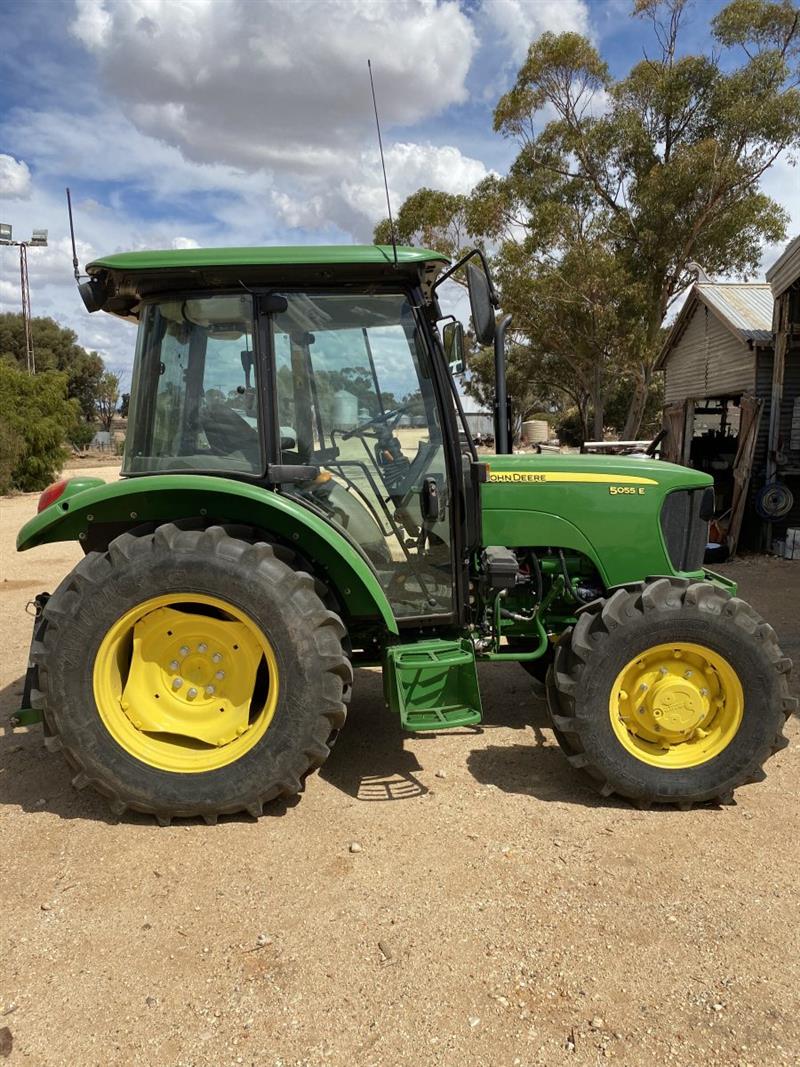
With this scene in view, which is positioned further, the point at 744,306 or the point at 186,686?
the point at 744,306

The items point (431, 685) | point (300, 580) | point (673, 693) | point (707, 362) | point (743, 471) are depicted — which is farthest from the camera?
point (707, 362)

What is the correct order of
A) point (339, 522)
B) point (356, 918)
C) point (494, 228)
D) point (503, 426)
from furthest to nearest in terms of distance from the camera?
point (494, 228)
point (503, 426)
point (339, 522)
point (356, 918)

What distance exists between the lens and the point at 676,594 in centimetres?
314

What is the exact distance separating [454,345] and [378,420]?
1.54 feet

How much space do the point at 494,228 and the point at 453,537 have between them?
Answer: 20349mm

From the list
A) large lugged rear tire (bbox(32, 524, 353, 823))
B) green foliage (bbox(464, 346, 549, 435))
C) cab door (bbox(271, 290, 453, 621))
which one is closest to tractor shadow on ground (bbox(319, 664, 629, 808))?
large lugged rear tire (bbox(32, 524, 353, 823))

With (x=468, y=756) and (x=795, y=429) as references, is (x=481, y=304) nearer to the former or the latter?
(x=468, y=756)

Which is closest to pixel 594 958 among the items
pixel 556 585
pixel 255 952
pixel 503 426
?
pixel 255 952

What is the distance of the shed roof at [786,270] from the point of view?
9266 mm

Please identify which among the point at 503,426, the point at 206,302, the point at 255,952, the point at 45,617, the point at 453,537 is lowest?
the point at 255,952

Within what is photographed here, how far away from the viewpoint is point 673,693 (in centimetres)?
312

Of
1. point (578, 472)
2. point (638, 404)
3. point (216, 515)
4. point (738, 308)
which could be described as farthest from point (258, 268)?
point (638, 404)

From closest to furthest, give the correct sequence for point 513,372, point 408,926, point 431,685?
point 408,926 < point 431,685 < point 513,372

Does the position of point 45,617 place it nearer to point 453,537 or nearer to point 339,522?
point 339,522
